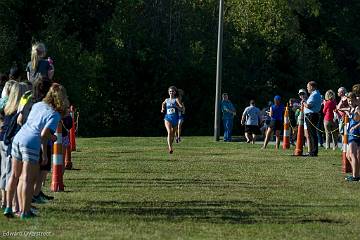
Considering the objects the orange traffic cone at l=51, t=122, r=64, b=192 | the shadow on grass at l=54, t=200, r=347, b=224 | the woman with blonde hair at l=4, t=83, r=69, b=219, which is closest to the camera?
the woman with blonde hair at l=4, t=83, r=69, b=219

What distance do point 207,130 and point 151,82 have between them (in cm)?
435

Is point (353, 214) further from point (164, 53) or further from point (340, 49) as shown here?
point (340, 49)

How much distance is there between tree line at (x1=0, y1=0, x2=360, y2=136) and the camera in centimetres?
5912

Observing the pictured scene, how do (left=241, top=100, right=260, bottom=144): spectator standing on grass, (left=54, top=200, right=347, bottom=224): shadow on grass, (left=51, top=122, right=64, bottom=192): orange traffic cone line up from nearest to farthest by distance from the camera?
(left=54, top=200, right=347, bottom=224): shadow on grass < (left=51, top=122, right=64, bottom=192): orange traffic cone < (left=241, top=100, right=260, bottom=144): spectator standing on grass

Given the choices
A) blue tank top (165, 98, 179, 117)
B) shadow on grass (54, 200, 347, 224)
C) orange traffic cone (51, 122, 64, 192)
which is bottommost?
shadow on grass (54, 200, 347, 224)

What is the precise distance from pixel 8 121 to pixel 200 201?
3463mm

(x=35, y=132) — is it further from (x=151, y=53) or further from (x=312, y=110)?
(x=151, y=53)

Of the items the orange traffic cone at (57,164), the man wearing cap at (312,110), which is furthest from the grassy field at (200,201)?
the man wearing cap at (312,110)

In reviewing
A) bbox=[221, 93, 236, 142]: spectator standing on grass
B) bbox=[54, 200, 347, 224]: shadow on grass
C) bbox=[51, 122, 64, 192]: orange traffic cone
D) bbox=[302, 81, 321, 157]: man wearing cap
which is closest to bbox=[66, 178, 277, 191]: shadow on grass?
bbox=[51, 122, 64, 192]: orange traffic cone

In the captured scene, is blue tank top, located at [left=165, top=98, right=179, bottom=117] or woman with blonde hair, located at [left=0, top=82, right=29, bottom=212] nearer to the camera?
woman with blonde hair, located at [left=0, top=82, right=29, bottom=212]

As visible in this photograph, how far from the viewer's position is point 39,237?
1123 cm

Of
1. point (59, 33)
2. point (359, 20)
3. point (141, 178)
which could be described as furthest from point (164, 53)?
point (141, 178)

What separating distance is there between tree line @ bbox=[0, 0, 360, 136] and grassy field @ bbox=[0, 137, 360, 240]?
33.0 meters

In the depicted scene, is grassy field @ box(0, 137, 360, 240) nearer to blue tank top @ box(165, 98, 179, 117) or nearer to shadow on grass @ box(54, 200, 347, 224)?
shadow on grass @ box(54, 200, 347, 224)
